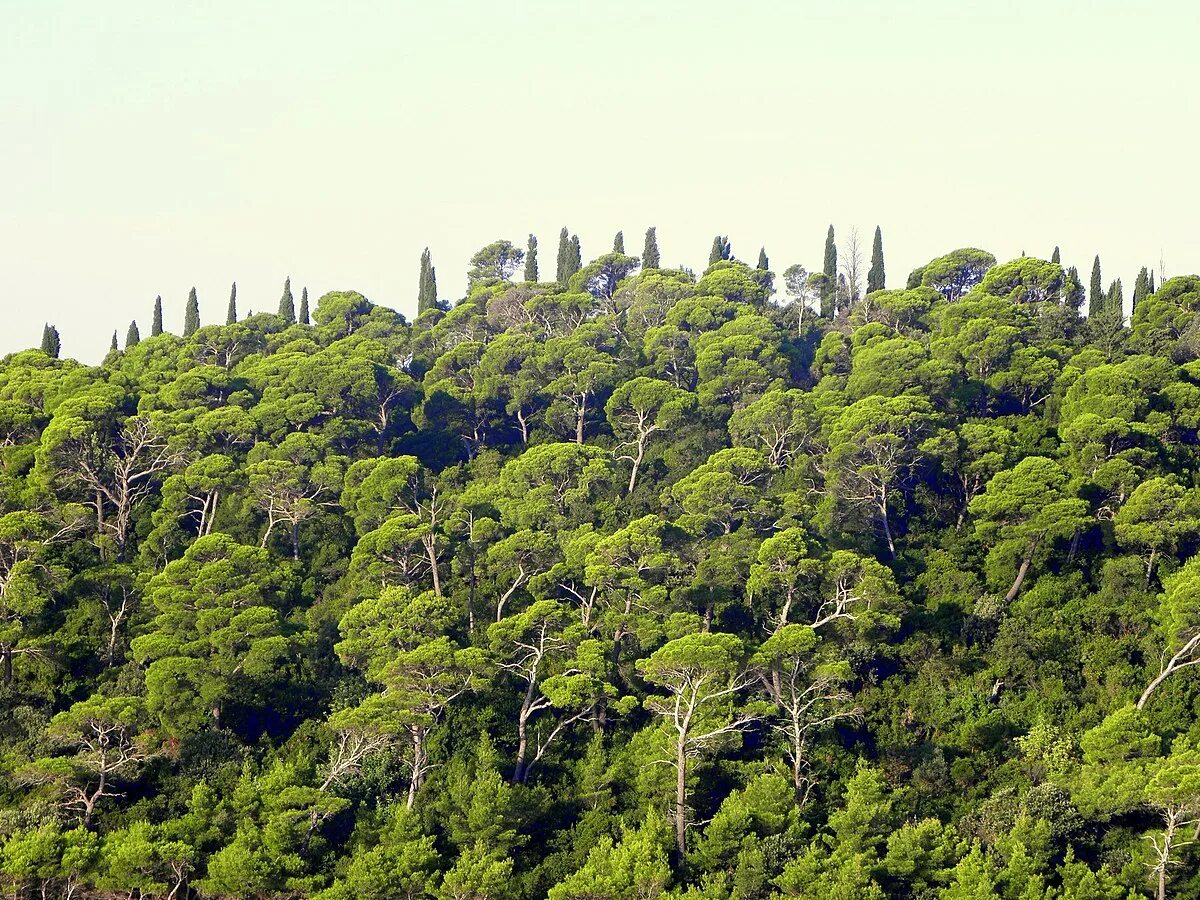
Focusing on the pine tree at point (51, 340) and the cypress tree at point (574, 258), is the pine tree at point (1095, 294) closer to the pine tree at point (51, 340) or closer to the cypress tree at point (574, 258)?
the cypress tree at point (574, 258)

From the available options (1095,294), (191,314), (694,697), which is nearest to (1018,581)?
(694,697)

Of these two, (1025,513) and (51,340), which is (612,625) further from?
(51,340)

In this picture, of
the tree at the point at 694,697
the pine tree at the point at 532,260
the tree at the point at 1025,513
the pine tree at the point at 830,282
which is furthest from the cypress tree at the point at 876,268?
the tree at the point at 694,697

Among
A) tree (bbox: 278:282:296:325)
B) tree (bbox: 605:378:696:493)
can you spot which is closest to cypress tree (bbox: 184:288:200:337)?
tree (bbox: 278:282:296:325)

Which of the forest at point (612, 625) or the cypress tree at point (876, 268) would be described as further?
the cypress tree at point (876, 268)

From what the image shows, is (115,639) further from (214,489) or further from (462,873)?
(462,873)
